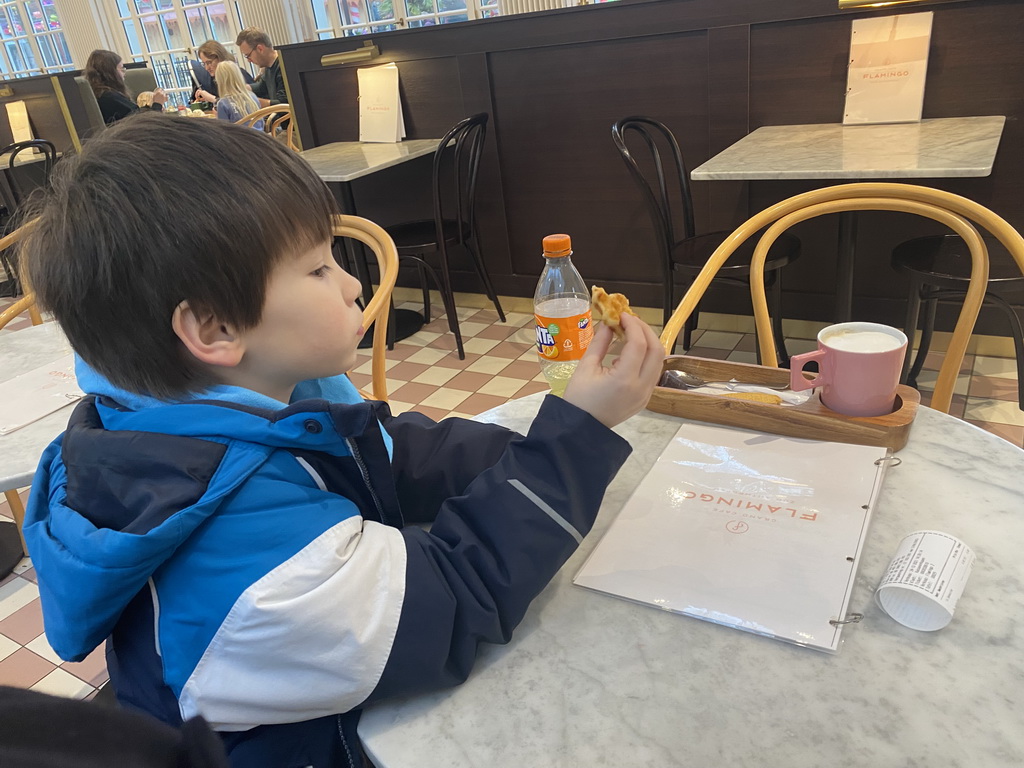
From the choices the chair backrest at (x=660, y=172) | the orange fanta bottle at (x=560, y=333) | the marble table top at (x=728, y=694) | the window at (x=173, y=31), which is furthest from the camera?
the window at (x=173, y=31)

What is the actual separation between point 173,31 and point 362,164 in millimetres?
8036

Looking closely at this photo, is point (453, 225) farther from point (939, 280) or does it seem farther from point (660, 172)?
point (939, 280)

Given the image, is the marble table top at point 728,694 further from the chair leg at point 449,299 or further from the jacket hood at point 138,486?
the chair leg at point 449,299

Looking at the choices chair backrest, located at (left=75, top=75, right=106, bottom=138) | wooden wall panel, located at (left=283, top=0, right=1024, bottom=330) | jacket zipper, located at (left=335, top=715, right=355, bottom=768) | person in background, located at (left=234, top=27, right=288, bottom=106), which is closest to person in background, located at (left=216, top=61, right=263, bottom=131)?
person in background, located at (left=234, top=27, right=288, bottom=106)

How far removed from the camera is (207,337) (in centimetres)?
69

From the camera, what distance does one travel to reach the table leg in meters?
2.13

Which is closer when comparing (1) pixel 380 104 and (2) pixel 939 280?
(2) pixel 939 280

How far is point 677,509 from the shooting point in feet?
2.48

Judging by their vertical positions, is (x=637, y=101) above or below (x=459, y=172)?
above

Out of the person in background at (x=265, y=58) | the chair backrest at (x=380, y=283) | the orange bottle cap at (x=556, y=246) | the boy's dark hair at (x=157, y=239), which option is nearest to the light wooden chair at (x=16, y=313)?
the chair backrest at (x=380, y=283)

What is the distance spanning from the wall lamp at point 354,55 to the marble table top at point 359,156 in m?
0.37

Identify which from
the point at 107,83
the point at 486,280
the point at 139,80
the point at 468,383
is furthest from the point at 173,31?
the point at 468,383

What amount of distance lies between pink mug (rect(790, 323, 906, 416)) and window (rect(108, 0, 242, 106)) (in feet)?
30.4

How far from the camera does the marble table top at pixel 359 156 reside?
2.86 m
